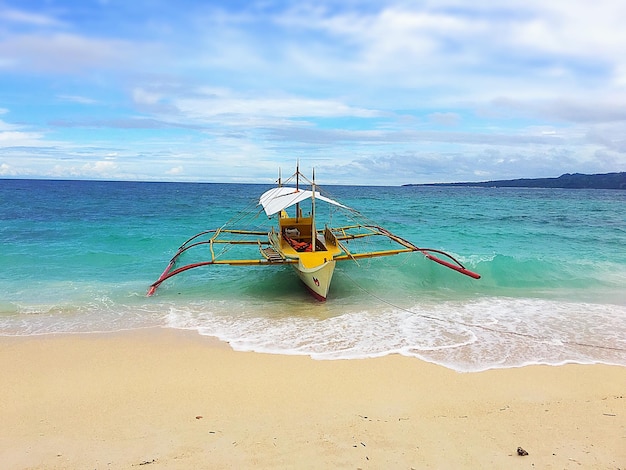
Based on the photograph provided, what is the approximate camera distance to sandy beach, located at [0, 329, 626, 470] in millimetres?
4305

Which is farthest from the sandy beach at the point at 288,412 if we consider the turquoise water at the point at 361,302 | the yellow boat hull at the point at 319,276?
the yellow boat hull at the point at 319,276

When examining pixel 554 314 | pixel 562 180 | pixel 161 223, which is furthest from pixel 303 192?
pixel 562 180

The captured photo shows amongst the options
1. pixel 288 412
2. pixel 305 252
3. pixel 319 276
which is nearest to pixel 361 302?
pixel 319 276

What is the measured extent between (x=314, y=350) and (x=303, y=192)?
5.99 m

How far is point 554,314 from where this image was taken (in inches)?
377

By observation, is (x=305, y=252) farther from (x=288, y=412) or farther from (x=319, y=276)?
(x=288, y=412)

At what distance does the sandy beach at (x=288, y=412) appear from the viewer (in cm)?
430

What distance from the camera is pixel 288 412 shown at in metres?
5.26

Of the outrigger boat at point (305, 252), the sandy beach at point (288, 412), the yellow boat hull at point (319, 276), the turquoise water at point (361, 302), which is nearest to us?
the sandy beach at point (288, 412)

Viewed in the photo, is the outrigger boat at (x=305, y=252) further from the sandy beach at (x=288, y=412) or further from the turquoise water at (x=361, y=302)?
the sandy beach at (x=288, y=412)

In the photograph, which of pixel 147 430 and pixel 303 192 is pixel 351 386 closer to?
pixel 147 430

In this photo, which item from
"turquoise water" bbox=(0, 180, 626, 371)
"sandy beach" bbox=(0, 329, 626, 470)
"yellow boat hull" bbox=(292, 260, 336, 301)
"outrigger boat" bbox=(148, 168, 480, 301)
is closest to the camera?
"sandy beach" bbox=(0, 329, 626, 470)

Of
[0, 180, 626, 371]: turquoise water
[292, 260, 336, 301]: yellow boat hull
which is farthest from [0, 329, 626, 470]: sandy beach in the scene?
[292, 260, 336, 301]: yellow boat hull

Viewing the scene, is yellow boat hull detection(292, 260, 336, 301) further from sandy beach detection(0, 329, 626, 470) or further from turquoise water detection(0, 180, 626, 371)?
sandy beach detection(0, 329, 626, 470)
